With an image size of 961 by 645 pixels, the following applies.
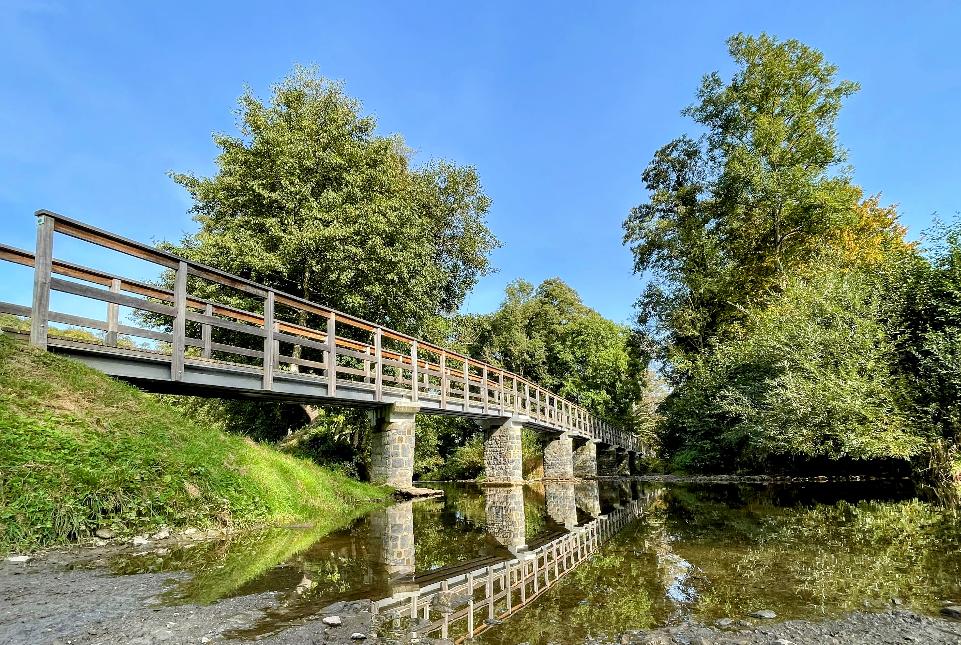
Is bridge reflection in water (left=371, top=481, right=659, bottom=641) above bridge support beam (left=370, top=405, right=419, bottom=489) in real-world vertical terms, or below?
below

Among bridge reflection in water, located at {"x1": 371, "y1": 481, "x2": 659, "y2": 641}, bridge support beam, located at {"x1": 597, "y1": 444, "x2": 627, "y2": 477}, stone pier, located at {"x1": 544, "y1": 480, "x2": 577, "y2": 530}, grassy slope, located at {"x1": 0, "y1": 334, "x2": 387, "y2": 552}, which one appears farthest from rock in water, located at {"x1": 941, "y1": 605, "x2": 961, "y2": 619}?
bridge support beam, located at {"x1": 597, "y1": 444, "x2": 627, "y2": 477}

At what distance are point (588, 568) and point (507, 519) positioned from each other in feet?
14.6

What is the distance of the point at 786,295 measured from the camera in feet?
60.4

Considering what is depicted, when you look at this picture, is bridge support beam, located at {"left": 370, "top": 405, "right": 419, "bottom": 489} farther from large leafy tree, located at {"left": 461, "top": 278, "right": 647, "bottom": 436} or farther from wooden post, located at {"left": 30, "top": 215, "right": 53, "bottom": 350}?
large leafy tree, located at {"left": 461, "top": 278, "right": 647, "bottom": 436}

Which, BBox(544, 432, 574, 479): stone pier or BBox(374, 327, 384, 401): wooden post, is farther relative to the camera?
BBox(544, 432, 574, 479): stone pier

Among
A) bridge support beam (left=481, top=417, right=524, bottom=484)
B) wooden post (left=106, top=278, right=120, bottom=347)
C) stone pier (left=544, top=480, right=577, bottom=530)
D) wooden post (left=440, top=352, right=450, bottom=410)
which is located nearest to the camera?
wooden post (left=106, top=278, right=120, bottom=347)

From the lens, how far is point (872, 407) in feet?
42.3

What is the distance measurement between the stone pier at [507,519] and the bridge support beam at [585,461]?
1125cm

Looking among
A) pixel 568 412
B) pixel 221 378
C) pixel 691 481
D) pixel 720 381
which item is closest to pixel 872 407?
pixel 720 381

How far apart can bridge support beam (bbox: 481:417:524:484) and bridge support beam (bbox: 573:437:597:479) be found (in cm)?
836

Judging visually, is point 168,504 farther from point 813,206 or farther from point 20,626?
point 813,206

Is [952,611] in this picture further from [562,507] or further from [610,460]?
[610,460]

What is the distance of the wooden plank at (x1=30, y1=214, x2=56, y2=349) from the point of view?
692 centimetres

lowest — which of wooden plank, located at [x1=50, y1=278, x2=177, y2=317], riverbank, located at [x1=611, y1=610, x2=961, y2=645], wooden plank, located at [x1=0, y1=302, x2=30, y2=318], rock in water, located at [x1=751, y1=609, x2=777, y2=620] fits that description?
rock in water, located at [x1=751, y1=609, x2=777, y2=620]
